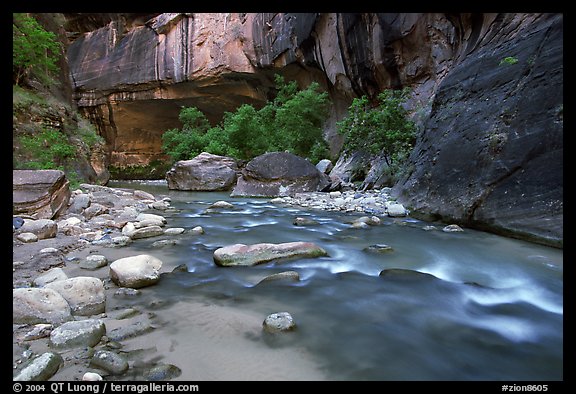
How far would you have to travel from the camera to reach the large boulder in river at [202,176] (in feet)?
36.7

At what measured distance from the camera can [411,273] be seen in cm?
230

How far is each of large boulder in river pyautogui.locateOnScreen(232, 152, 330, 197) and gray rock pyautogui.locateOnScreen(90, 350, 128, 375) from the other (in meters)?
7.57

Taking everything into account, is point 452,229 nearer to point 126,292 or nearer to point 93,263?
point 126,292

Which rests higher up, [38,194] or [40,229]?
[38,194]

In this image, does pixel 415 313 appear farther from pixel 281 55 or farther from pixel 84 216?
pixel 281 55

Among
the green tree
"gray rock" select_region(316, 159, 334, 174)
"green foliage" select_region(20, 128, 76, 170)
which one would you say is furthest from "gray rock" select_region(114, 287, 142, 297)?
the green tree

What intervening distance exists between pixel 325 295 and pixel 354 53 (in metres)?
12.9

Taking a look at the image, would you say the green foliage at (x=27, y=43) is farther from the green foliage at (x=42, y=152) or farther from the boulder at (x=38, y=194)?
the boulder at (x=38, y=194)

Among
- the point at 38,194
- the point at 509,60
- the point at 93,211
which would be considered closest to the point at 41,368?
the point at 38,194

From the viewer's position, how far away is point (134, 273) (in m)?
2.01

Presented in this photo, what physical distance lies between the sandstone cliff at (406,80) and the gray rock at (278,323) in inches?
Result: 107

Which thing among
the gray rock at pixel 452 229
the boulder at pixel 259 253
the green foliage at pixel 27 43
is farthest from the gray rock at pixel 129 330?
the green foliage at pixel 27 43

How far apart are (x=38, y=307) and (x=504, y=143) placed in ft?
14.7

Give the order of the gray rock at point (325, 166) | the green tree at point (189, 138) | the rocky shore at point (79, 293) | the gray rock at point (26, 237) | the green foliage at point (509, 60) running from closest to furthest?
1. the rocky shore at point (79, 293)
2. the gray rock at point (26, 237)
3. the green foliage at point (509, 60)
4. the gray rock at point (325, 166)
5. the green tree at point (189, 138)
